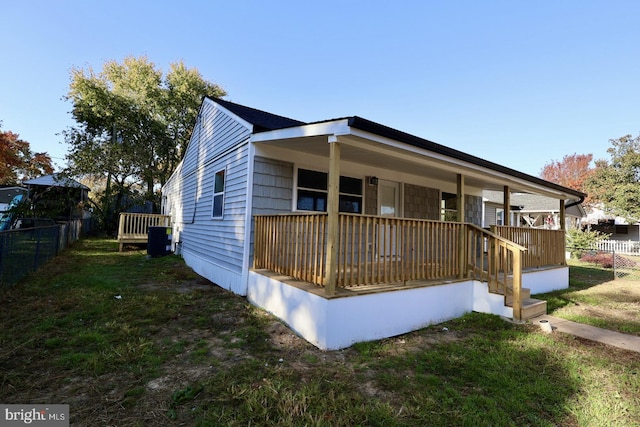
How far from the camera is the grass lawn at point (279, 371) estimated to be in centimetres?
241

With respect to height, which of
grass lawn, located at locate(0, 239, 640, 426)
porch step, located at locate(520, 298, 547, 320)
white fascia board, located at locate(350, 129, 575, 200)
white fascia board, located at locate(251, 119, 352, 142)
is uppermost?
white fascia board, located at locate(251, 119, 352, 142)

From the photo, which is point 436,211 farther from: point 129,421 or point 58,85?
point 58,85

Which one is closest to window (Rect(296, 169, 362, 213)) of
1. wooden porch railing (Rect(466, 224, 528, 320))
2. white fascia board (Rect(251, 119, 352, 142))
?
white fascia board (Rect(251, 119, 352, 142))

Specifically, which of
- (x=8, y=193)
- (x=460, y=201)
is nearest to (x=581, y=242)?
(x=460, y=201)

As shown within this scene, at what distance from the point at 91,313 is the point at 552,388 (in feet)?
19.6

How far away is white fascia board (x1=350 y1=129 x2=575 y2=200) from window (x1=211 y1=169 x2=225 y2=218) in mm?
4557

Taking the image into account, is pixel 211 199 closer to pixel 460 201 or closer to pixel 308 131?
pixel 308 131

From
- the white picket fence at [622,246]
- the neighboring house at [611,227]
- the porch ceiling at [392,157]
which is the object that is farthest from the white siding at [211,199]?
the neighboring house at [611,227]

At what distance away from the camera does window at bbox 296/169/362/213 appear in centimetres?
626

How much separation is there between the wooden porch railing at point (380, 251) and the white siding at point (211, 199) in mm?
827

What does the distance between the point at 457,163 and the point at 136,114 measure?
2398 centimetres

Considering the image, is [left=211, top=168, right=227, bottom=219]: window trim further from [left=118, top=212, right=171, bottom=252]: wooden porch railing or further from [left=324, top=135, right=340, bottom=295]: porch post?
[left=118, top=212, right=171, bottom=252]: wooden porch railing

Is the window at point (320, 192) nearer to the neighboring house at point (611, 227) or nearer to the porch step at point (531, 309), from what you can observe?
the porch step at point (531, 309)

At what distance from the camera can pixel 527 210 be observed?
1888 cm
